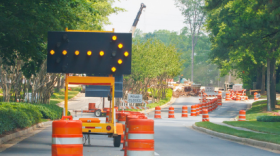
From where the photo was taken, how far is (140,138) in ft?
26.5

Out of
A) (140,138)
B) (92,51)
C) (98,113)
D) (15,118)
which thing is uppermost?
(92,51)

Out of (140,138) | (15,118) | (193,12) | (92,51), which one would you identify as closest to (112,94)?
(92,51)

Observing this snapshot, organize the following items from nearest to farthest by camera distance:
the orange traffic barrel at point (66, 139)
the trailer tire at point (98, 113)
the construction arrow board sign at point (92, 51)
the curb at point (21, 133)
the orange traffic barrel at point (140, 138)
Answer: the orange traffic barrel at point (66, 139) < the orange traffic barrel at point (140, 138) < the construction arrow board sign at point (92, 51) < the curb at point (21, 133) < the trailer tire at point (98, 113)

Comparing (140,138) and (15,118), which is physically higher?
(140,138)

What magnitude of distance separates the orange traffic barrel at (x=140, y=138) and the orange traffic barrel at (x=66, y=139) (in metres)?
1.15

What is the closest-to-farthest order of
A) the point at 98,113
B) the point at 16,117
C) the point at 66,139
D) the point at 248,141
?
1. the point at 66,139
2. the point at 248,141
3. the point at 16,117
4. the point at 98,113

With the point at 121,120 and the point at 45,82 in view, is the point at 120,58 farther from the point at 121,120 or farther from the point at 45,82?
the point at 45,82

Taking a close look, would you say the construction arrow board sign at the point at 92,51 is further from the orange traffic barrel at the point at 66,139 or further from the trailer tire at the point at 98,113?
the trailer tire at the point at 98,113

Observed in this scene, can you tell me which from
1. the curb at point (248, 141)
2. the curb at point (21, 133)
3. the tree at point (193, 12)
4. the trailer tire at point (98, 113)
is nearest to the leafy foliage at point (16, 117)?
the curb at point (21, 133)

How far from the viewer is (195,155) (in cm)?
1125

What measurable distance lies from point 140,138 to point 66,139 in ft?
5.19

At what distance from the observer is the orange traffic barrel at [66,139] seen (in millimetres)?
7523

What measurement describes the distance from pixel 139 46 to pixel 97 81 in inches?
1191

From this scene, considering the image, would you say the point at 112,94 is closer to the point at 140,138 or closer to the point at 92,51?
the point at 92,51
